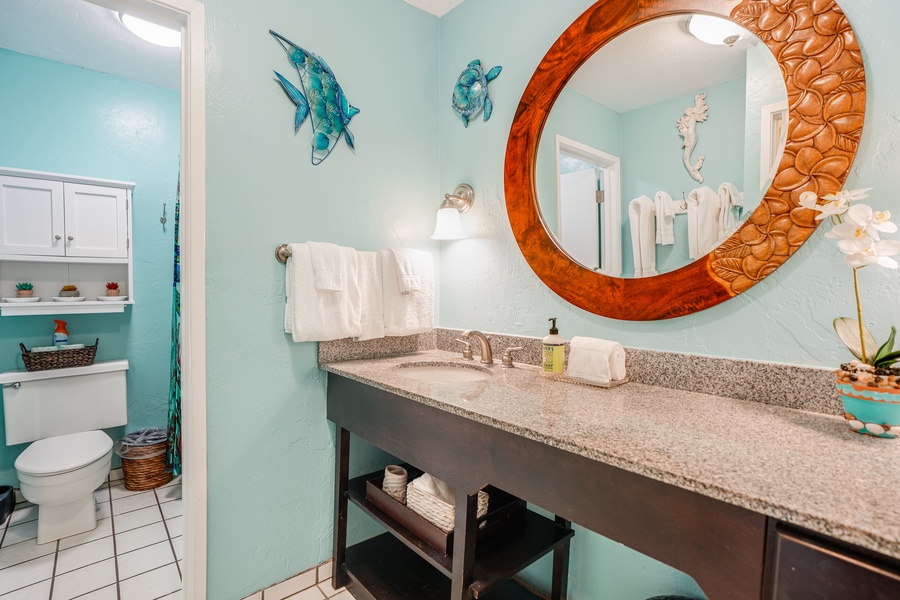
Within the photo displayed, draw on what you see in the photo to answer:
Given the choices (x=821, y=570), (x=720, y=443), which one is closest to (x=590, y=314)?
(x=720, y=443)

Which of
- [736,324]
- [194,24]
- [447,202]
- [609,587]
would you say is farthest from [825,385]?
[194,24]

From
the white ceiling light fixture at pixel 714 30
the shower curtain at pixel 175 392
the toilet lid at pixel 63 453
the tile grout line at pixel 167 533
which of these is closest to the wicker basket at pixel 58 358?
the toilet lid at pixel 63 453

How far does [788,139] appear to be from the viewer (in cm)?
96

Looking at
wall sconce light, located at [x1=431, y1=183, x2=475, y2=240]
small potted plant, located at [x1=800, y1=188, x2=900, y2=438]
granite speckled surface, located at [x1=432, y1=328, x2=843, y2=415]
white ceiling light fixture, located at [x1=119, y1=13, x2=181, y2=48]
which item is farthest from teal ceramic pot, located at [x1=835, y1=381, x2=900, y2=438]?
white ceiling light fixture, located at [x1=119, y1=13, x2=181, y2=48]

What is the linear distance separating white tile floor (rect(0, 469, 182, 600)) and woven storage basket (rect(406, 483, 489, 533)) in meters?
1.09

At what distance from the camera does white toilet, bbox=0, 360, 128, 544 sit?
1824 millimetres

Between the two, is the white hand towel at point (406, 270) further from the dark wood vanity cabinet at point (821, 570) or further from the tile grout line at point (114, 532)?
the tile grout line at point (114, 532)

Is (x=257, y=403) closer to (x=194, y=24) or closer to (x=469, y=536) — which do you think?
(x=469, y=536)

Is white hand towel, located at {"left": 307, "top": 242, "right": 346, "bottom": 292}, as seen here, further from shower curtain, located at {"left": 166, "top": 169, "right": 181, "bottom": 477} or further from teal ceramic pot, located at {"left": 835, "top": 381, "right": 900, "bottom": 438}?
teal ceramic pot, located at {"left": 835, "top": 381, "right": 900, "bottom": 438}

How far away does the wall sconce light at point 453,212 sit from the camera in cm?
172

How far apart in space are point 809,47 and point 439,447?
130 centimetres

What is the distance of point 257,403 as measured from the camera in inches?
57.0

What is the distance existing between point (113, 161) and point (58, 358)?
1.19m

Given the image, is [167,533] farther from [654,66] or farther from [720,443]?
[654,66]
